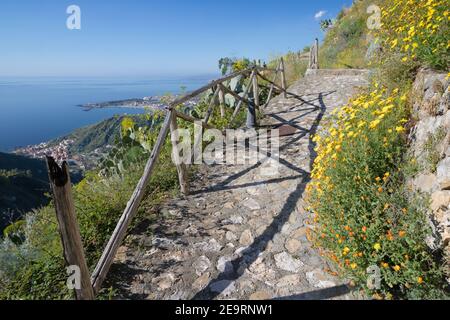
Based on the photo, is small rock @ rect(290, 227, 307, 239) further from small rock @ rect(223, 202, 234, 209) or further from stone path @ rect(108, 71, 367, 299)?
small rock @ rect(223, 202, 234, 209)

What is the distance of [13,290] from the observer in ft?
7.80

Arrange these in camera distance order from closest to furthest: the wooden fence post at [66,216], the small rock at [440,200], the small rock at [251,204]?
the wooden fence post at [66,216] < the small rock at [440,200] < the small rock at [251,204]

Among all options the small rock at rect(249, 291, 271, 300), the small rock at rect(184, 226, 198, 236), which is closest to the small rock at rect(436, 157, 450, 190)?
the small rock at rect(249, 291, 271, 300)

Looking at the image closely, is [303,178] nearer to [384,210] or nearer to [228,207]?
[228,207]

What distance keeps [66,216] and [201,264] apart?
4.60ft

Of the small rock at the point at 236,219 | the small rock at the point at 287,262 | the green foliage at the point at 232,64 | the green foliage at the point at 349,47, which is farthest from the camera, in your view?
the green foliage at the point at 349,47

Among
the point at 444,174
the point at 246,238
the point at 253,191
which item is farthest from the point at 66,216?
the point at 444,174

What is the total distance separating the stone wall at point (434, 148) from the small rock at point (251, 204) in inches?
70.9

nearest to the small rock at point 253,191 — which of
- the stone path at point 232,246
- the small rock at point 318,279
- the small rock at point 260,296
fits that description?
the stone path at point 232,246

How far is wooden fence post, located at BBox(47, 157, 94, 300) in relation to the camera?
5.73 ft

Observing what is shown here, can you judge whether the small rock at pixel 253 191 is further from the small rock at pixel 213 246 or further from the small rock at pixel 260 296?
the small rock at pixel 260 296

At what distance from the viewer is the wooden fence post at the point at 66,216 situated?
1.75 meters

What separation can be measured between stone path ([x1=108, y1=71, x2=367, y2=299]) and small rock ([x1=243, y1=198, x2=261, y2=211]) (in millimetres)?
14

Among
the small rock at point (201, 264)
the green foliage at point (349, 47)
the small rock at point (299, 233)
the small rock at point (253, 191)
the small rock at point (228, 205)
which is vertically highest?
the green foliage at point (349, 47)
